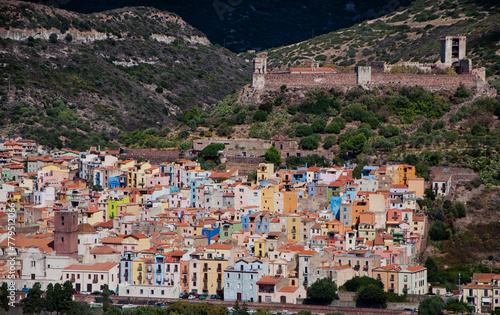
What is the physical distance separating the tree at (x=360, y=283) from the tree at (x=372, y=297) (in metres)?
0.85

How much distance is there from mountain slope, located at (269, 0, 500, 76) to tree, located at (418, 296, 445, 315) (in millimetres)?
39056

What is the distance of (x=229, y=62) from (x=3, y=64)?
97.0 ft

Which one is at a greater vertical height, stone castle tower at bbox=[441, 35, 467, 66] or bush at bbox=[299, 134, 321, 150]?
stone castle tower at bbox=[441, 35, 467, 66]

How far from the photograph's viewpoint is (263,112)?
70.4 m

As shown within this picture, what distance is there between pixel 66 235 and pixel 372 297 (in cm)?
1397

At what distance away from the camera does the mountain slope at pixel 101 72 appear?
85562mm

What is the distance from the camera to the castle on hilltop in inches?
2751

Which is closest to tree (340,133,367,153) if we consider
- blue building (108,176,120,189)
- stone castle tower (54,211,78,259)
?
blue building (108,176,120,189)

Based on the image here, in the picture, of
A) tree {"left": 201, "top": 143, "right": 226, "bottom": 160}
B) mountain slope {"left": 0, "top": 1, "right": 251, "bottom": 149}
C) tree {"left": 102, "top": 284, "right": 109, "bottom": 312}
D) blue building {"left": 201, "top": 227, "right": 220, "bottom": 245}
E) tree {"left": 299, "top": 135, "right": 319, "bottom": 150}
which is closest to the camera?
tree {"left": 102, "top": 284, "right": 109, "bottom": 312}

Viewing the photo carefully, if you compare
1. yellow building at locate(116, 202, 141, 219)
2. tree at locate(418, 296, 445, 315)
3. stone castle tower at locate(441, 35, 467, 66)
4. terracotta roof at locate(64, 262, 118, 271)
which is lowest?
tree at locate(418, 296, 445, 315)

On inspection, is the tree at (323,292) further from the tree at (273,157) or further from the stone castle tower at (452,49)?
the stone castle tower at (452,49)

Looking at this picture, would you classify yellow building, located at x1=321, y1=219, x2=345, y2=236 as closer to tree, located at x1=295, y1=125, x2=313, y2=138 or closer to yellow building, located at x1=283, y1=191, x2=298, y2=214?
yellow building, located at x1=283, y1=191, x2=298, y2=214

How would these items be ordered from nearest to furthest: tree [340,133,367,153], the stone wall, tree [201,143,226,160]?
1. tree [340,133,367,153]
2. tree [201,143,226,160]
3. the stone wall

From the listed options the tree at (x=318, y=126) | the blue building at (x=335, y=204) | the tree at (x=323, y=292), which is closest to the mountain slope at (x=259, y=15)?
the tree at (x=318, y=126)
